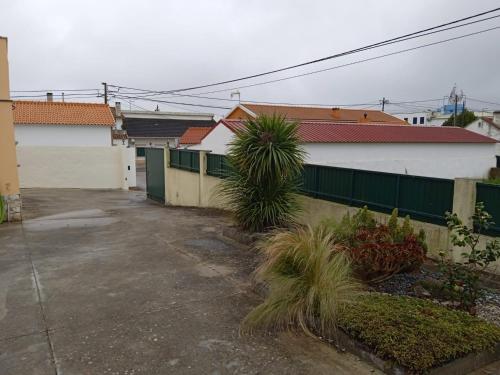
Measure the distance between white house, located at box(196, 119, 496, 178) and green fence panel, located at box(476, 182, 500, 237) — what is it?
9365 mm

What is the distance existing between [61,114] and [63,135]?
67.8 inches

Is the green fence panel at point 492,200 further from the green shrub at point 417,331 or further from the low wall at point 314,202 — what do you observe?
the green shrub at point 417,331

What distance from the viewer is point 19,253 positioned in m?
7.61

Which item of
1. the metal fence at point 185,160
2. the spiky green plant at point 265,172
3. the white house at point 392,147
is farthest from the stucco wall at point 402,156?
the spiky green plant at point 265,172

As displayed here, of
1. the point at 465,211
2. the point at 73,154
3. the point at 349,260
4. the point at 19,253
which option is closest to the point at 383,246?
the point at 349,260

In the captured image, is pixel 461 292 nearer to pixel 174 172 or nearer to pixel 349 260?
pixel 349 260

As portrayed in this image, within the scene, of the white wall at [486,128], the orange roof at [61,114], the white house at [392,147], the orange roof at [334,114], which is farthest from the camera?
Answer: the white wall at [486,128]

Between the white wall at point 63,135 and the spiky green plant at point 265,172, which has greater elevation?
the white wall at point 63,135

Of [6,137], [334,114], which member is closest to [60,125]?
[6,137]

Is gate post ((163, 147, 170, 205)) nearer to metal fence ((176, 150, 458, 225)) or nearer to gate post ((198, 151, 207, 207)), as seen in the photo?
gate post ((198, 151, 207, 207))

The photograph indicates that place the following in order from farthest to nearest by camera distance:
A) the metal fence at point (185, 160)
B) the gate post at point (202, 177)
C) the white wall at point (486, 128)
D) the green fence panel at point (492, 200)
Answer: the white wall at point (486, 128), the metal fence at point (185, 160), the gate post at point (202, 177), the green fence panel at point (492, 200)

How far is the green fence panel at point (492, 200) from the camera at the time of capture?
19.6 ft

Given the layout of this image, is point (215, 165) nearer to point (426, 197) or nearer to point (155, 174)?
point (155, 174)

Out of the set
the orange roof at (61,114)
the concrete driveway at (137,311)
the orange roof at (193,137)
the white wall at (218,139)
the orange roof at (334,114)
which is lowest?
the concrete driveway at (137,311)
